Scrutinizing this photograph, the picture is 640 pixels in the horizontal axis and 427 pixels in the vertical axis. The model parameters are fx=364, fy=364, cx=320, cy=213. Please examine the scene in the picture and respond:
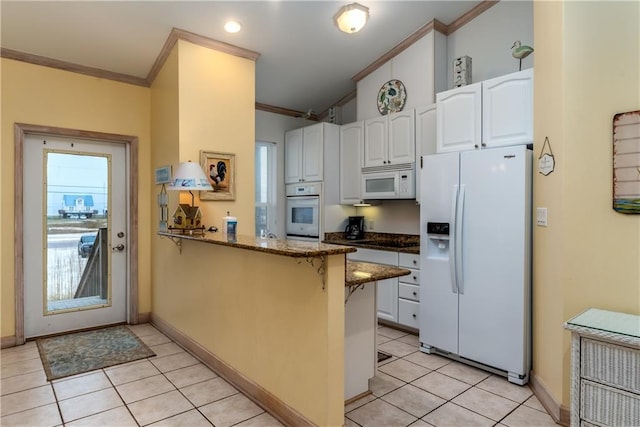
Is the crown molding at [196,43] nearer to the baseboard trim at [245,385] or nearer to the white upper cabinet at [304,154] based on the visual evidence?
the white upper cabinet at [304,154]

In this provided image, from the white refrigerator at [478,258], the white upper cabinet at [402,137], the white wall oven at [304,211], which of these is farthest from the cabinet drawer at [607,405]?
the white wall oven at [304,211]

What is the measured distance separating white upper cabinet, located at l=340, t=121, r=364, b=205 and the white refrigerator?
1.31 m

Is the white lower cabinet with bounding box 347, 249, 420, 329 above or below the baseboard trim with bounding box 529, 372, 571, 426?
above

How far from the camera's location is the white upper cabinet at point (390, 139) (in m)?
3.95

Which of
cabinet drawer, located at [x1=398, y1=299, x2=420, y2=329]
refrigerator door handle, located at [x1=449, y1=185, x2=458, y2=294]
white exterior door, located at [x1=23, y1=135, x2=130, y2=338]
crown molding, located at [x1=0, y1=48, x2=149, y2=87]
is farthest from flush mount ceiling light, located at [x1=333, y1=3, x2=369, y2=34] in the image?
white exterior door, located at [x1=23, y1=135, x2=130, y2=338]

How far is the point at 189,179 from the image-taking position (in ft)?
9.65

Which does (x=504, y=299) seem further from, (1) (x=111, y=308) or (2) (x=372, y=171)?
(1) (x=111, y=308)

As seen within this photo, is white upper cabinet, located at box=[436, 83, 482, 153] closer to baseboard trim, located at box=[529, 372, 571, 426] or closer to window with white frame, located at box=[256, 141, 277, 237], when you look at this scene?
baseboard trim, located at box=[529, 372, 571, 426]

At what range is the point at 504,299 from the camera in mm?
2773

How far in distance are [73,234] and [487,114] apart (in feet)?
13.9

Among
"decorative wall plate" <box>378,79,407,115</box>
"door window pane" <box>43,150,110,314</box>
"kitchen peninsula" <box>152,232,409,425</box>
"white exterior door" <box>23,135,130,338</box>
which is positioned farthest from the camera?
"decorative wall plate" <box>378,79,407,115</box>

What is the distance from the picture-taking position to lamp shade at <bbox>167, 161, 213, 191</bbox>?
2.93m

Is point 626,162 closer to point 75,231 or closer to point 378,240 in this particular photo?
point 378,240

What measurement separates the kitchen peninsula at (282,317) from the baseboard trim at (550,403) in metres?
1.14
